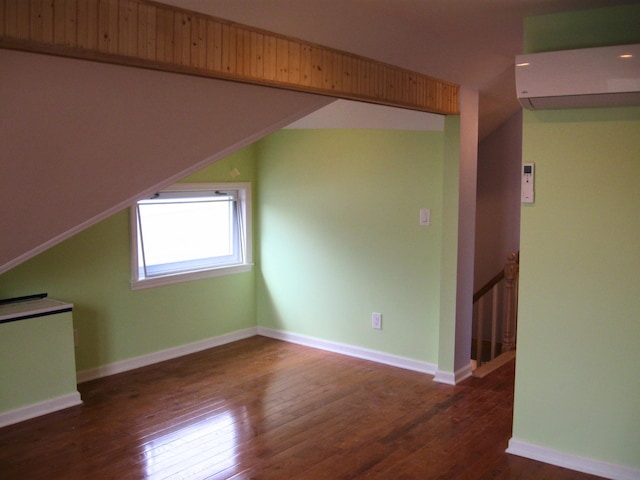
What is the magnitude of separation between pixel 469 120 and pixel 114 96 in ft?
9.52

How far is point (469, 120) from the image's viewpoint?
14.8ft

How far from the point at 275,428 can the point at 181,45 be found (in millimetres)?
2285

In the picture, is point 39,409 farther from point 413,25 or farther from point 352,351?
point 413,25

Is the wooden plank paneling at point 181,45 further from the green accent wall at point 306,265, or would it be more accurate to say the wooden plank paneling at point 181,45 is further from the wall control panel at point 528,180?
the green accent wall at point 306,265

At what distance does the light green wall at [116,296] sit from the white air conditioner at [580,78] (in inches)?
114

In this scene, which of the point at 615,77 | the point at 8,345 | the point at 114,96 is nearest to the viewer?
the point at 114,96

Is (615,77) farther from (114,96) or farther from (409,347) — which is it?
(409,347)

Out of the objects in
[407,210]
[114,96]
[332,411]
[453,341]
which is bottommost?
[332,411]

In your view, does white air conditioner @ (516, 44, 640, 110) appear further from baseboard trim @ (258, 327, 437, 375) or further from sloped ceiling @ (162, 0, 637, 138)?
baseboard trim @ (258, 327, 437, 375)

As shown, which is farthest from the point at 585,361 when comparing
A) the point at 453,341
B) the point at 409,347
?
the point at 409,347

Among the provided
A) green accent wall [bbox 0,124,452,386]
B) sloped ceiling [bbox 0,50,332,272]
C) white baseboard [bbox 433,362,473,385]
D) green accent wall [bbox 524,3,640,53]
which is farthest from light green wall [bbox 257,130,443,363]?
sloped ceiling [bbox 0,50,332,272]

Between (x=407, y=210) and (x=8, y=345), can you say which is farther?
(x=407, y=210)

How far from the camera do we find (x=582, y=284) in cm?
323

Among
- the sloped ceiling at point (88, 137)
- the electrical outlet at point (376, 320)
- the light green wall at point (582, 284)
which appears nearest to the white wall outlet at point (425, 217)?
the electrical outlet at point (376, 320)
